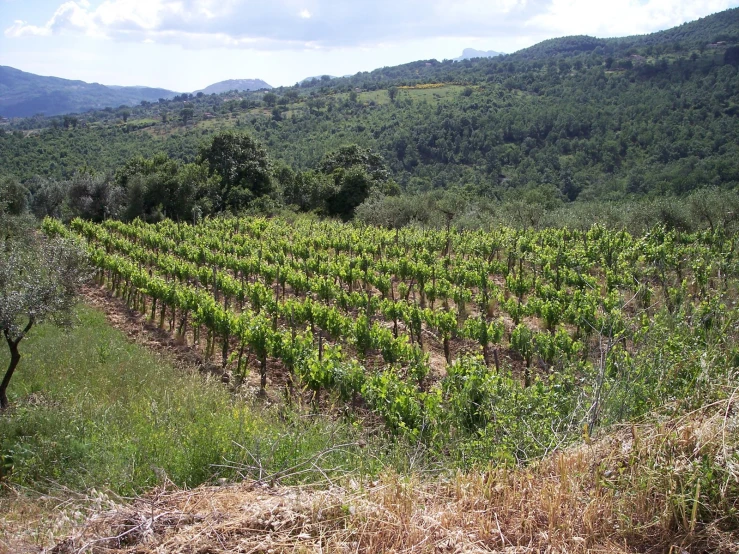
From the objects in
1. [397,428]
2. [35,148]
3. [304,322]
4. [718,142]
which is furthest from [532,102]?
[397,428]

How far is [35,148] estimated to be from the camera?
74.1m

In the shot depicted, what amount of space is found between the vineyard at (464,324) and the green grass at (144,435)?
135 cm

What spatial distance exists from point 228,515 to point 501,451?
2.29 meters

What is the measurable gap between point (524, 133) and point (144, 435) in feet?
248

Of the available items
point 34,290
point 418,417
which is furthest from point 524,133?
point 34,290

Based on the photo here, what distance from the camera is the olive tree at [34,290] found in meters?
8.56

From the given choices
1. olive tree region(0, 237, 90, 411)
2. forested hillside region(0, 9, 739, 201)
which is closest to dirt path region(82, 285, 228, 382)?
olive tree region(0, 237, 90, 411)

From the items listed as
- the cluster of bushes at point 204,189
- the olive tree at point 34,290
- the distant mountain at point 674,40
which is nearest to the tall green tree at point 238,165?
the cluster of bushes at point 204,189

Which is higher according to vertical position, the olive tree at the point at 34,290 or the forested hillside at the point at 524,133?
the forested hillside at the point at 524,133

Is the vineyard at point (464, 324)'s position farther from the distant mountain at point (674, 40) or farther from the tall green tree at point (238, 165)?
the distant mountain at point (674, 40)

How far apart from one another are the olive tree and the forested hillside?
39.5 meters

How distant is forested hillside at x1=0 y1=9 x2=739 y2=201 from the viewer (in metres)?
58.8

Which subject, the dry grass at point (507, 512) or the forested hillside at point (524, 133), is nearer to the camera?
the dry grass at point (507, 512)

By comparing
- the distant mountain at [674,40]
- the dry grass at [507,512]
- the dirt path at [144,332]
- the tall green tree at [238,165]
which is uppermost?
the distant mountain at [674,40]
